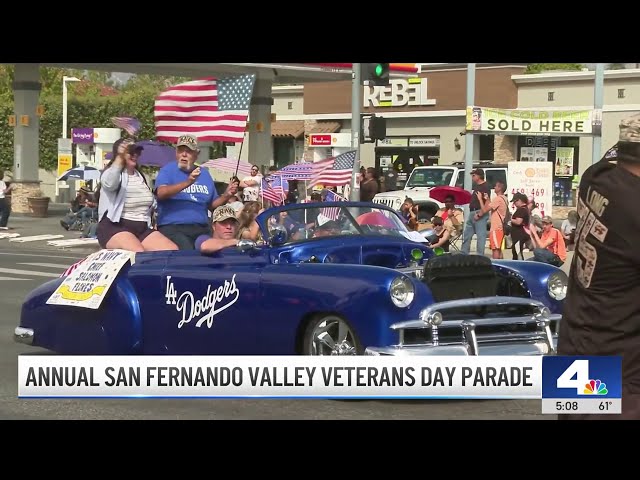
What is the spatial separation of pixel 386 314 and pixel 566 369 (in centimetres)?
293

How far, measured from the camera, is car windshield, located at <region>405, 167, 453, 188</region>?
2888 centimetres

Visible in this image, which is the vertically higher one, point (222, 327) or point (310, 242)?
point (310, 242)

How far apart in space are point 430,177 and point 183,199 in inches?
780

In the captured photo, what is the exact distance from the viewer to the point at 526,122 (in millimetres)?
24375

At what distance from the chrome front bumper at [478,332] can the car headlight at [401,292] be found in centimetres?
12

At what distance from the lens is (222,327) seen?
8.16m

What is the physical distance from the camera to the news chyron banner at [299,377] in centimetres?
626

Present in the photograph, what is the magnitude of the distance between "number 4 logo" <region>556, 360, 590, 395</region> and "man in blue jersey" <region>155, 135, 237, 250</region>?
548 cm

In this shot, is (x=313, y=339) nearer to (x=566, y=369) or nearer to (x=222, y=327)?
(x=222, y=327)

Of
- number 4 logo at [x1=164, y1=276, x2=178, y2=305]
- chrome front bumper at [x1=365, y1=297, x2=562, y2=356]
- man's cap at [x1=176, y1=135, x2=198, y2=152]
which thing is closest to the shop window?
man's cap at [x1=176, y1=135, x2=198, y2=152]

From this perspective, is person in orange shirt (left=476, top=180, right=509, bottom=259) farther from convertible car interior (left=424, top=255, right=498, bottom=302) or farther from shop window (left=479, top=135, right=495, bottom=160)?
shop window (left=479, top=135, right=495, bottom=160)

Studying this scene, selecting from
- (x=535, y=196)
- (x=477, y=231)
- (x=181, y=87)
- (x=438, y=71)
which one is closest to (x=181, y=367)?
(x=181, y=87)

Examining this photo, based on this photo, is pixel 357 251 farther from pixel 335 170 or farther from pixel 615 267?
pixel 335 170

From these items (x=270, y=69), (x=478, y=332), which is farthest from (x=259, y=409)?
(x=270, y=69)
